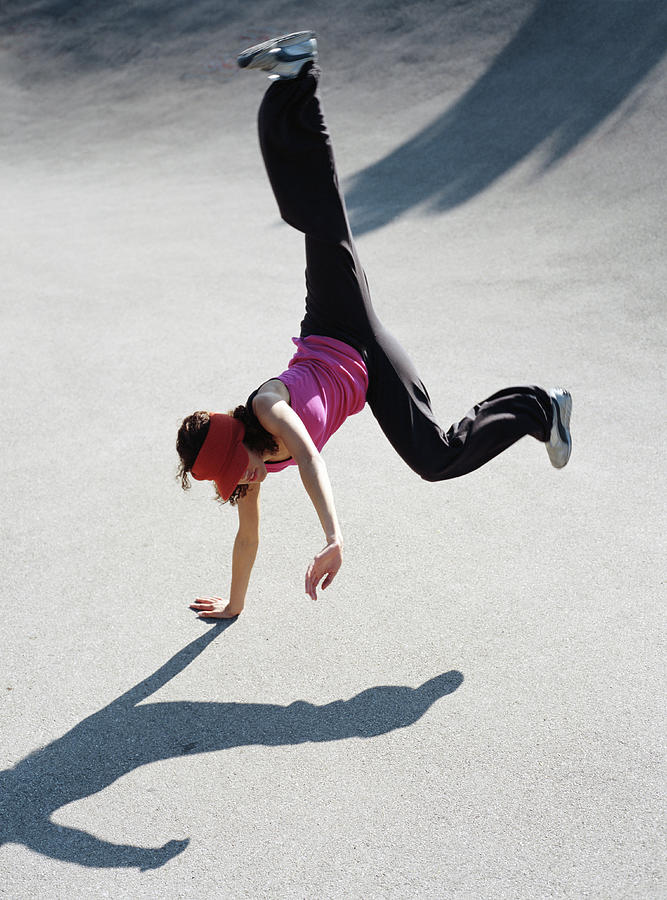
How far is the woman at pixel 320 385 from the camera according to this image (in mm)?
3127

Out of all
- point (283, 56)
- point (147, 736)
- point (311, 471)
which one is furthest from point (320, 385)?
point (147, 736)

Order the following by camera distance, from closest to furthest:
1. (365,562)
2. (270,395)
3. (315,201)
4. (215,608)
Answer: (270,395)
(315,201)
(215,608)
(365,562)

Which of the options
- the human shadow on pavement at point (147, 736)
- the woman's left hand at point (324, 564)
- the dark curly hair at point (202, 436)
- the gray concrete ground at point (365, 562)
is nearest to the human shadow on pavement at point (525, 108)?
the gray concrete ground at point (365, 562)

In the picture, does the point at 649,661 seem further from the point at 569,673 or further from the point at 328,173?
the point at 328,173

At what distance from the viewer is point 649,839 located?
2637 mm

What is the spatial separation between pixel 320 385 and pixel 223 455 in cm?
55

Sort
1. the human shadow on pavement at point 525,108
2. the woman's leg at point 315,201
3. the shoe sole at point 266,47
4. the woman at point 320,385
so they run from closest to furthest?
the woman at point 320,385, the shoe sole at point 266,47, the woman's leg at point 315,201, the human shadow on pavement at point 525,108

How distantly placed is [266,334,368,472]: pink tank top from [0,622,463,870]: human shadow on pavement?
3.11 ft

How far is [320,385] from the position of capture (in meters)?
3.36

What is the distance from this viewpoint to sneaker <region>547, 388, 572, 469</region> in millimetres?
3762

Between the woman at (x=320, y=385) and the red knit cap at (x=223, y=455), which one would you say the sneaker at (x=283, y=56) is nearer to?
the woman at (x=320, y=385)

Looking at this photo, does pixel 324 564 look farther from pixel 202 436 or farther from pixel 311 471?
pixel 202 436

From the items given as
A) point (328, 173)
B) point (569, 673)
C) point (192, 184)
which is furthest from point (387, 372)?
point (192, 184)

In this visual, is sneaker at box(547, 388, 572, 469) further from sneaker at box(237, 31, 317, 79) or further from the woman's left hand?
sneaker at box(237, 31, 317, 79)
